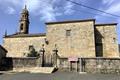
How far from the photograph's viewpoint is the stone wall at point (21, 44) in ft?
120

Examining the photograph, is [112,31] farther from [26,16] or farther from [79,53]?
[26,16]

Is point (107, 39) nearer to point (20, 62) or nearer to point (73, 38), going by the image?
point (73, 38)

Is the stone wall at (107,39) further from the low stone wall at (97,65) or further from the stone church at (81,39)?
the low stone wall at (97,65)

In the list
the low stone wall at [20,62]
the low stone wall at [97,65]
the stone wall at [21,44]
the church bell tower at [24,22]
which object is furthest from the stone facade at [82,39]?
the church bell tower at [24,22]

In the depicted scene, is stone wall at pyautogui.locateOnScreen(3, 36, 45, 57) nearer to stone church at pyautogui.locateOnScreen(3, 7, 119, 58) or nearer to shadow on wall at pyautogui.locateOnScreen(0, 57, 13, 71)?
stone church at pyautogui.locateOnScreen(3, 7, 119, 58)

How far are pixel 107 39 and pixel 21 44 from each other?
15.6 meters

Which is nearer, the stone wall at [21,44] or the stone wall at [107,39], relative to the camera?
the stone wall at [107,39]

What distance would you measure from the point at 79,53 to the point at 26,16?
2832cm

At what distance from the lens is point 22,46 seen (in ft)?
123

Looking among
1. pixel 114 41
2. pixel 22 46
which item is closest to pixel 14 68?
pixel 22 46

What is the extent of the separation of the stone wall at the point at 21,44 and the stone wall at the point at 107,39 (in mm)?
10131

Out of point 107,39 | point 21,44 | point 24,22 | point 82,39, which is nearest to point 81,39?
point 82,39

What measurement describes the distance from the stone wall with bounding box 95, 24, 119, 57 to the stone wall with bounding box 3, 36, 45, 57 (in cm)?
1013

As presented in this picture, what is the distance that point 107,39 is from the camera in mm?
31594
